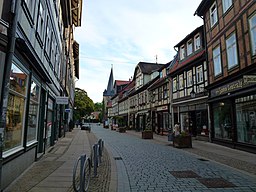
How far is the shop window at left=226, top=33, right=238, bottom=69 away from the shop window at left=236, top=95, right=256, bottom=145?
229 cm

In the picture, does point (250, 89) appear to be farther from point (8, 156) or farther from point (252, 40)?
point (8, 156)

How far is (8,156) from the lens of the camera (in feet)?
17.9

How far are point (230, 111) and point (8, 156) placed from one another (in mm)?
12487

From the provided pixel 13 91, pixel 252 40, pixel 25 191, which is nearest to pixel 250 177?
pixel 25 191

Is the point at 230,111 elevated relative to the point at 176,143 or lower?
elevated

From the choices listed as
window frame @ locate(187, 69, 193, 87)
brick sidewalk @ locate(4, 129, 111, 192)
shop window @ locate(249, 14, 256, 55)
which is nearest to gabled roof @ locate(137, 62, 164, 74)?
window frame @ locate(187, 69, 193, 87)

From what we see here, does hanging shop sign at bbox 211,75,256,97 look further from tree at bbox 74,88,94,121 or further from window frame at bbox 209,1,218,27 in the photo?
tree at bbox 74,88,94,121

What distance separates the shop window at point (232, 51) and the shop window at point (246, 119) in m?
2.29

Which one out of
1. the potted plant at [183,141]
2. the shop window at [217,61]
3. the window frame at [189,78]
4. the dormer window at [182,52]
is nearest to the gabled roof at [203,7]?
the shop window at [217,61]

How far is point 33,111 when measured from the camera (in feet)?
28.3

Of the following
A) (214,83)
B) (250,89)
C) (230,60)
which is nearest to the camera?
(250,89)

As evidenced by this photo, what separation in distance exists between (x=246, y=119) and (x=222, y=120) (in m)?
2.76

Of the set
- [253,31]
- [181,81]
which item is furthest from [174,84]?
[253,31]

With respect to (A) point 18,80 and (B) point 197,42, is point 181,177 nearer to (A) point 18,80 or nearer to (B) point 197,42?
(A) point 18,80
